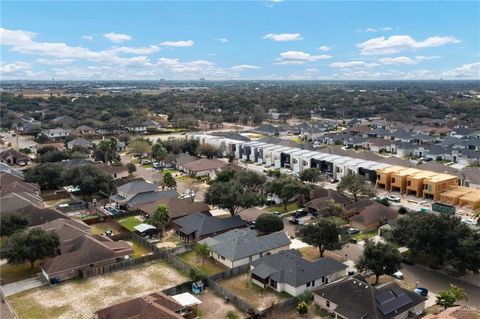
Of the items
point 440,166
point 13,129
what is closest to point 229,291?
point 440,166

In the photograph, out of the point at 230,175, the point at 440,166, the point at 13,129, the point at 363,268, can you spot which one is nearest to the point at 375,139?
the point at 440,166

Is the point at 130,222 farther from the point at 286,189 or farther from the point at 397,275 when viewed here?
the point at 397,275

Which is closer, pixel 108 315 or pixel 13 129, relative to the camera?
pixel 108 315

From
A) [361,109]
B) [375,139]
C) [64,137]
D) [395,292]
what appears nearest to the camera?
[395,292]

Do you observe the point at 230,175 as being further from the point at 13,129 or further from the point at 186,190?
the point at 13,129

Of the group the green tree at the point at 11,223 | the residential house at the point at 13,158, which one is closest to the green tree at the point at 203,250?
the green tree at the point at 11,223

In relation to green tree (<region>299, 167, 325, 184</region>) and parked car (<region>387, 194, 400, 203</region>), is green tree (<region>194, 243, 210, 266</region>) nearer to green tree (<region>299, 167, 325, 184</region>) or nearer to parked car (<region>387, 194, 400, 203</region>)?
green tree (<region>299, 167, 325, 184</region>)

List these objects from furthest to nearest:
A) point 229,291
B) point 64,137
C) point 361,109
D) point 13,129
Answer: point 361,109, point 13,129, point 64,137, point 229,291

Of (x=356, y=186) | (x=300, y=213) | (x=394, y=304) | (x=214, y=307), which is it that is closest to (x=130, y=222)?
(x=300, y=213)
